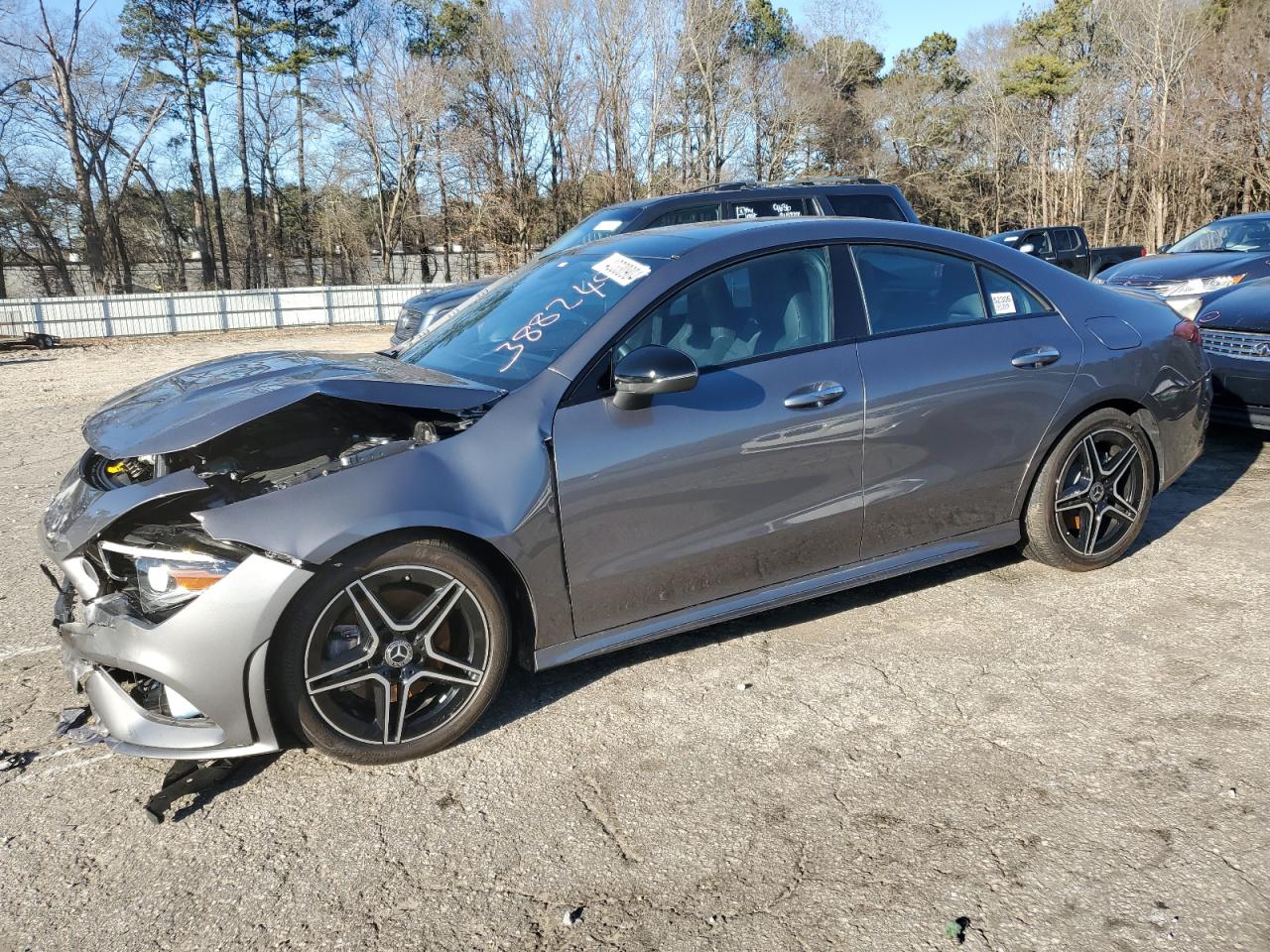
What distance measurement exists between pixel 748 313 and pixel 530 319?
2.81ft

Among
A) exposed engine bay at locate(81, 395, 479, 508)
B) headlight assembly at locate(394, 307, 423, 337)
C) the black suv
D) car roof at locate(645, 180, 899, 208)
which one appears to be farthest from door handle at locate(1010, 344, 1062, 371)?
headlight assembly at locate(394, 307, 423, 337)

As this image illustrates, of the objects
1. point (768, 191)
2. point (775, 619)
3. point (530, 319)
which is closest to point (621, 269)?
point (530, 319)

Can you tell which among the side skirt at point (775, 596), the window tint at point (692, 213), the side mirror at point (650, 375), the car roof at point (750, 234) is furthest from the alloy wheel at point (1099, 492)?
the window tint at point (692, 213)

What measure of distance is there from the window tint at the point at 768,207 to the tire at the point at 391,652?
6599 mm

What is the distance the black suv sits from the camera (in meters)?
8.88

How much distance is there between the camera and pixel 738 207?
891 centimetres

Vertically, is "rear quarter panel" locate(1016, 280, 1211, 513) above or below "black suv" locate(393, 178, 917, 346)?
below

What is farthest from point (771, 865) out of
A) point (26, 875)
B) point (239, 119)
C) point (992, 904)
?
point (239, 119)

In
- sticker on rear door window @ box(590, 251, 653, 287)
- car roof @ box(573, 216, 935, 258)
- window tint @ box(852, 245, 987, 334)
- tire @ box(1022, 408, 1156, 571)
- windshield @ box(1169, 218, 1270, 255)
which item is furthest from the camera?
windshield @ box(1169, 218, 1270, 255)

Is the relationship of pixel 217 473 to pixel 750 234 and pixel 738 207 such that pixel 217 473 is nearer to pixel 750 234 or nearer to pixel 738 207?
pixel 750 234

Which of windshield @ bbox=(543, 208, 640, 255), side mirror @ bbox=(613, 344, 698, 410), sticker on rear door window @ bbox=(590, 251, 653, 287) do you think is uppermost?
windshield @ bbox=(543, 208, 640, 255)

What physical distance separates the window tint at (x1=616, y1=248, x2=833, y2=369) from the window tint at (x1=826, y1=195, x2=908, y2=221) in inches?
229

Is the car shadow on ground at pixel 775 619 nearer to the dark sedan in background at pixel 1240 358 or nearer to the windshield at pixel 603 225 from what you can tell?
the dark sedan in background at pixel 1240 358

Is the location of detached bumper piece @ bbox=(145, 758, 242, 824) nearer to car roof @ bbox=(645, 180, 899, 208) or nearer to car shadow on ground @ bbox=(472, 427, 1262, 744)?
car shadow on ground @ bbox=(472, 427, 1262, 744)
